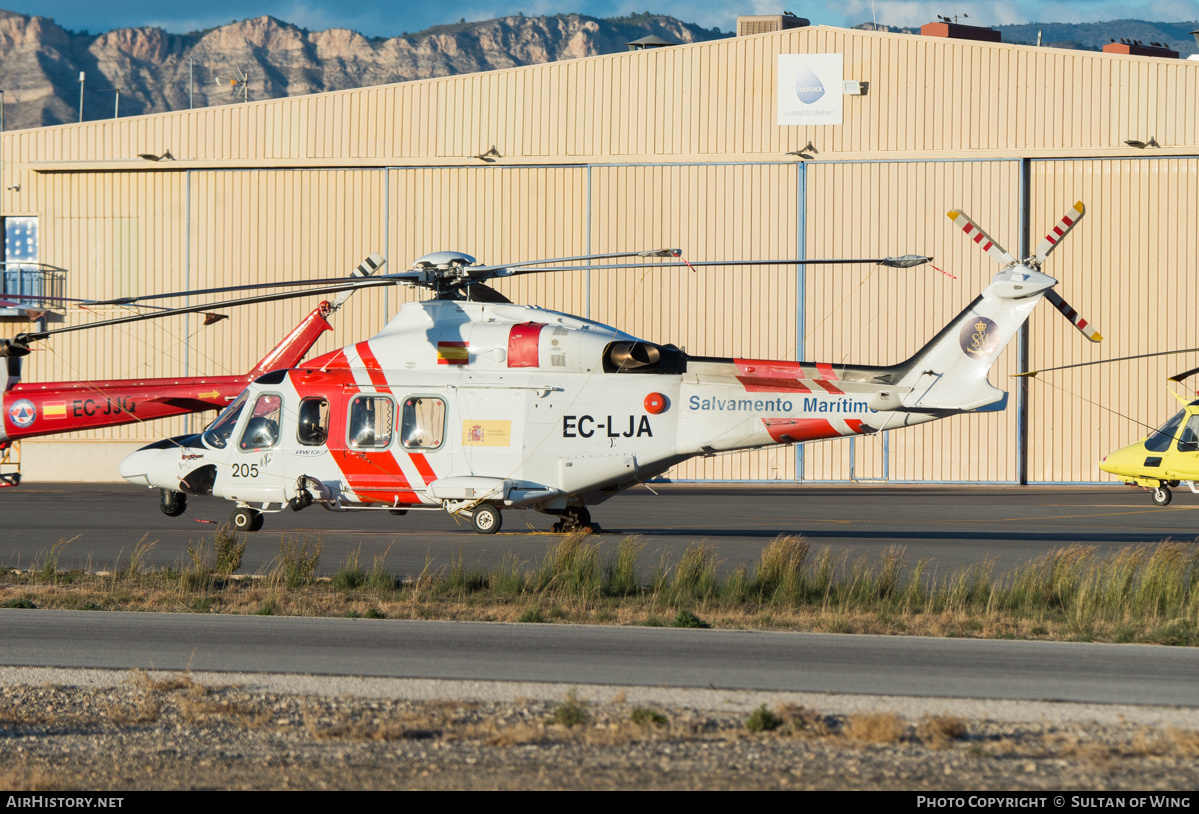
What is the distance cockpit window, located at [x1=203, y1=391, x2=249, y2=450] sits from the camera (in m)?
18.7

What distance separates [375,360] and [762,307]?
19080mm

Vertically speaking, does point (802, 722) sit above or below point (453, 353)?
below

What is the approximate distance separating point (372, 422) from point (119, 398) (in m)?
7.94

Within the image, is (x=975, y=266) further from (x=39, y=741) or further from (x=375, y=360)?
(x=39, y=741)

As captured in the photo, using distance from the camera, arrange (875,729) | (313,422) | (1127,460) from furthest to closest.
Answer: (1127,460) → (313,422) → (875,729)

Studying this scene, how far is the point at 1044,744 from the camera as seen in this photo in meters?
7.04

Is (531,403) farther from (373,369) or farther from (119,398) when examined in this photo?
(119,398)

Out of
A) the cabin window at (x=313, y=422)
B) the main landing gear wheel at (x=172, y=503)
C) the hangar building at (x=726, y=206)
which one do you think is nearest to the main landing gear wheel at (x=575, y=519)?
the cabin window at (x=313, y=422)

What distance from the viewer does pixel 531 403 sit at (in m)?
17.3

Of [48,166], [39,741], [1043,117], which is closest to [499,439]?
[39,741]

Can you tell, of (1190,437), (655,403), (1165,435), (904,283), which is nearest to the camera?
(655,403)

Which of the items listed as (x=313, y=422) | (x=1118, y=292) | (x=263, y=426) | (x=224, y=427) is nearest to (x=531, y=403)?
(x=313, y=422)

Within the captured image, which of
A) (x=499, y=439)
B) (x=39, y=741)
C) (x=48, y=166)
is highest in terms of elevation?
(x=48, y=166)

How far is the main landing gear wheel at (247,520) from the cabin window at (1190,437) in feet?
66.0
